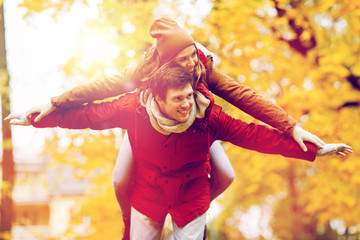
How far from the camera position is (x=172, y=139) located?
1720mm

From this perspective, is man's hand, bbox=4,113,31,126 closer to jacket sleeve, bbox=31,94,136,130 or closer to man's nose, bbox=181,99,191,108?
jacket sleeve, bbox=31,94,136,130

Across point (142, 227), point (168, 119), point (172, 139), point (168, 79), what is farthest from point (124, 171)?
point (168, 79)

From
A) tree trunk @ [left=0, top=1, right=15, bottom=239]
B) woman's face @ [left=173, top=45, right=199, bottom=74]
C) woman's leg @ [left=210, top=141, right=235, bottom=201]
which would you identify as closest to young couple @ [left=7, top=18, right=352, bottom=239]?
woman's face @ [left=173, top=45, right=199, bottom=74]

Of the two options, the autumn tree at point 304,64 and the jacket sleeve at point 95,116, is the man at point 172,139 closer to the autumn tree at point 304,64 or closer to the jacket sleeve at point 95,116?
the jacket sleeve at point 95,116

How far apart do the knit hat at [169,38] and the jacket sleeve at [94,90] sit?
220 millimetres

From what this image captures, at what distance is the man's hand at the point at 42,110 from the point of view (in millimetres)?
1807

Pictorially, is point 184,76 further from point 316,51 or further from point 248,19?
point 316,51

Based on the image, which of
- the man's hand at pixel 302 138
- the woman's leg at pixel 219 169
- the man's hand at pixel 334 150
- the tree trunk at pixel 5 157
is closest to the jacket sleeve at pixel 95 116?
the woman's leg at pixel 219 169

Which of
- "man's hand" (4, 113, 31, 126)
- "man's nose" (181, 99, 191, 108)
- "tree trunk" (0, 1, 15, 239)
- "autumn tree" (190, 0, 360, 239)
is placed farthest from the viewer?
"tree trunk" (0, 1, 15, 239)

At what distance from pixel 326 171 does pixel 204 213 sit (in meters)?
4.42

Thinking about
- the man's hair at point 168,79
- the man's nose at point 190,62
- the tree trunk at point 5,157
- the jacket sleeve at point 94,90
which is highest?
the man's nose at point 190,62

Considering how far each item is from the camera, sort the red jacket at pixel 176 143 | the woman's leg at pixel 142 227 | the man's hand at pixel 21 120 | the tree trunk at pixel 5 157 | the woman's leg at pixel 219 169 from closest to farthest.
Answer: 1. the red jacket at pixel 176 143
2. the man's hand at pixel 21 120
3. the woman's leg at pixel 142 227
4. the woman's leg at pixel 219 169
5. the tree trunk at pixel 5 157

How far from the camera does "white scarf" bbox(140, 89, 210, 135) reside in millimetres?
1617

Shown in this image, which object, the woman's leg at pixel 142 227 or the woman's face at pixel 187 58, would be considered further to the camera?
the woman's leg at pixel 142 227
